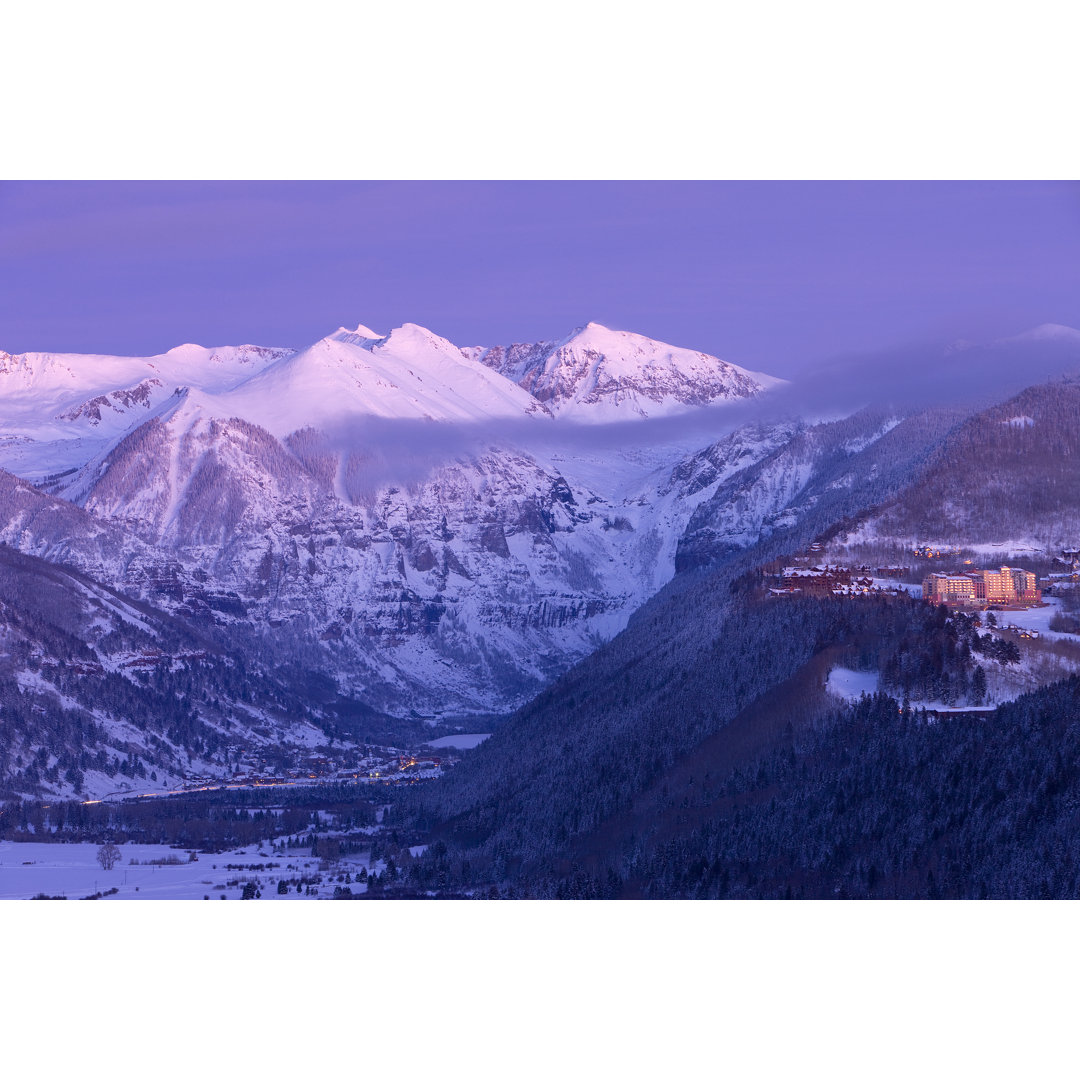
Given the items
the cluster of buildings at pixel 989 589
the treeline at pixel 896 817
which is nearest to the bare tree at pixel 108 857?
the treeline at pixel 896 817

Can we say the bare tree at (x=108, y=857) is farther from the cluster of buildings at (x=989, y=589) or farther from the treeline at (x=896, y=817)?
the cluster of buildings at (x=989, y=589)

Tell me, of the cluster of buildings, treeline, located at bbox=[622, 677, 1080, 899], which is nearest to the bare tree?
treeline, located at bbox=[622, 677, 1080, 899]

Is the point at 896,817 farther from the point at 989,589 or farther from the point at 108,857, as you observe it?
the point at 108,857

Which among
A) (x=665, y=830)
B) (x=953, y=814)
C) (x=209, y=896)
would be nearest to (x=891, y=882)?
(x=953, y=814)

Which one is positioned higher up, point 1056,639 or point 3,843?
point 1056,639

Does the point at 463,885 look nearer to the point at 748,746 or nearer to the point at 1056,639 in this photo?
the point at 748,746

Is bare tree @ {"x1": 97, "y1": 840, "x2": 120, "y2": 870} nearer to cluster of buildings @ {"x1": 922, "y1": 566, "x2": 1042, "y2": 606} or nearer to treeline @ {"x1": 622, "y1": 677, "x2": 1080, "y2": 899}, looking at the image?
treeline @ {"x1": 622, "y1": 677, "x2": 1080, "y2": 899}
